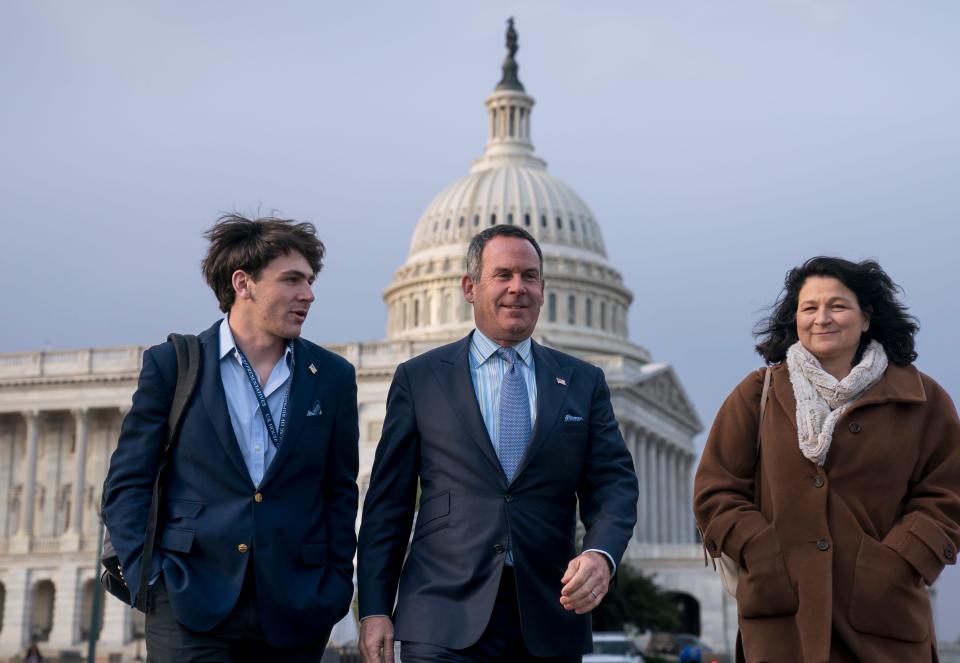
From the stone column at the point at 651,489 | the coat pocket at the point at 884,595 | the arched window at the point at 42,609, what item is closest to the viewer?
the coat pocket at the point at 884,595

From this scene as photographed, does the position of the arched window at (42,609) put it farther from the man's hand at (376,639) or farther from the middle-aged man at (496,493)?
the man's hand at (376,639)

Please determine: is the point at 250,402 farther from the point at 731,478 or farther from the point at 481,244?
the point at 731,478

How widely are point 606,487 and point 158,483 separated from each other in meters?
2.42

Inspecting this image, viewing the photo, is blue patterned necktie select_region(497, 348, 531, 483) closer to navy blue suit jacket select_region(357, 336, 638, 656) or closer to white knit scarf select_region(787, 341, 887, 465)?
navy blue suit jacket select_region(357, 336, 638, 656)

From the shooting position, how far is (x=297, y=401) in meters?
8.95

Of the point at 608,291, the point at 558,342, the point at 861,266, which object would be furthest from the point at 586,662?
the point at 608,291

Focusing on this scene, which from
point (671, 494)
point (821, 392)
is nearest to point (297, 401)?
point (821, 392)

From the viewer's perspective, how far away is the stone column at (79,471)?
84.6 metres

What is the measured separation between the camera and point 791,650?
8891 mm

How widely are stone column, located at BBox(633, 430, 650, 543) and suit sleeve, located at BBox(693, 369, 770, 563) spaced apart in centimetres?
8092

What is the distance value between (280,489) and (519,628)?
1.47 m

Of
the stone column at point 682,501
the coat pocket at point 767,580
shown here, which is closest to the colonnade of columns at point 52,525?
the stone column at point 682,501

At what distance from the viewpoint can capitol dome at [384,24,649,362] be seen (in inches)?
4291

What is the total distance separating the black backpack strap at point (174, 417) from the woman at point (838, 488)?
289cm
